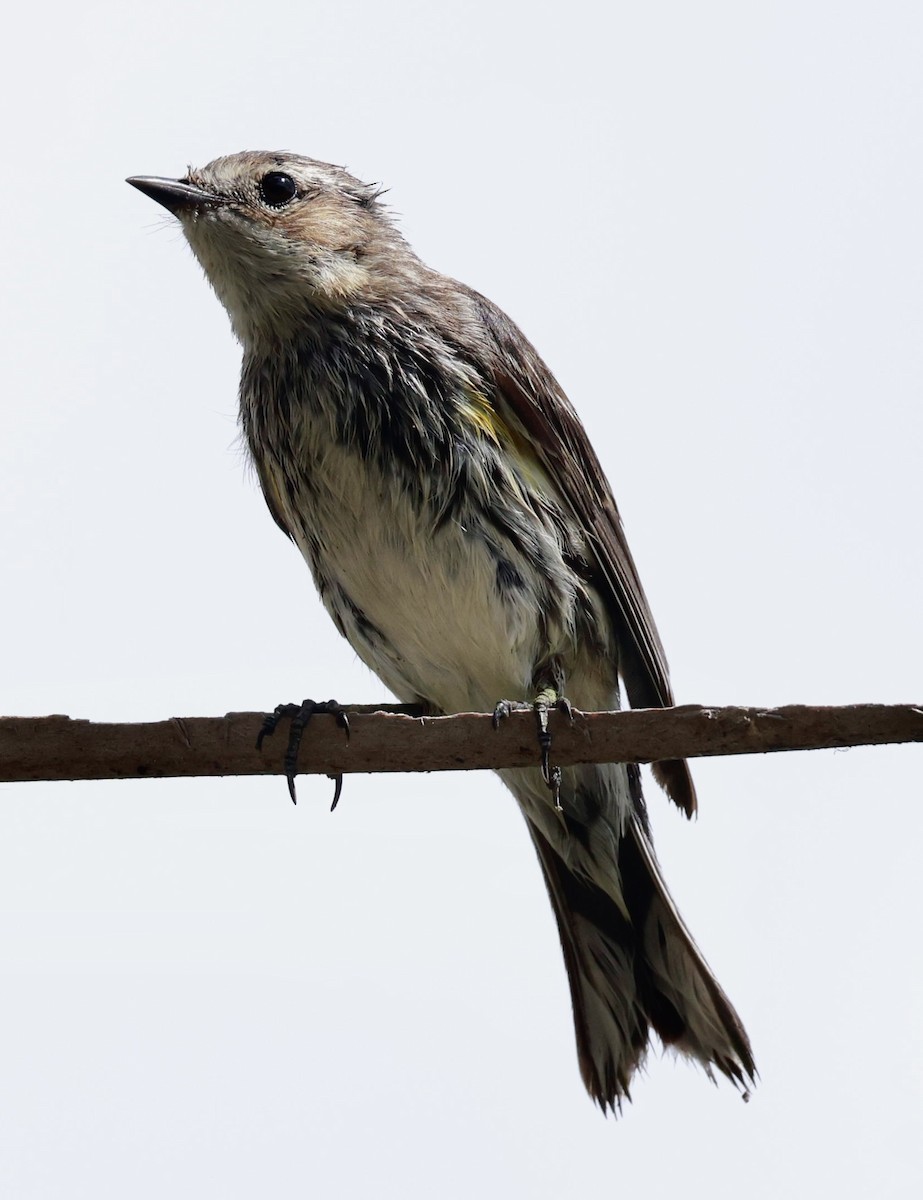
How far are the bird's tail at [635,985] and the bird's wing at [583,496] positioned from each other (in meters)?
0.44

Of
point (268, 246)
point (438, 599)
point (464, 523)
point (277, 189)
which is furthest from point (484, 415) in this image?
point (277, 189)

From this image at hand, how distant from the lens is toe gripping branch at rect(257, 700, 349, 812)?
13.3 ft

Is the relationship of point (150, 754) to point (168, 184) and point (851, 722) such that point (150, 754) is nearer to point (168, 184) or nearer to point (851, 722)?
point (851, 722)

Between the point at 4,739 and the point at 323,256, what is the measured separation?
111 inches

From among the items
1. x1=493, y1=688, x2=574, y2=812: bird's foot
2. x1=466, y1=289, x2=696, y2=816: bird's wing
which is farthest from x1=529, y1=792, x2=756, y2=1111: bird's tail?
x1=493, y1=688, x2=574, y2=812: bird's foot

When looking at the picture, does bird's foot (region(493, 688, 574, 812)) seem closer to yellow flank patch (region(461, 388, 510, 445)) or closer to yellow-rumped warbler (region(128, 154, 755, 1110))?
yellow-rumped warbler (region(128, 154, 755, 1110))

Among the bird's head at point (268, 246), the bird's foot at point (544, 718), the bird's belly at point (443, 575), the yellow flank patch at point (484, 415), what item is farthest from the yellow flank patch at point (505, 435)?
the bird's foot at point (544, 718)

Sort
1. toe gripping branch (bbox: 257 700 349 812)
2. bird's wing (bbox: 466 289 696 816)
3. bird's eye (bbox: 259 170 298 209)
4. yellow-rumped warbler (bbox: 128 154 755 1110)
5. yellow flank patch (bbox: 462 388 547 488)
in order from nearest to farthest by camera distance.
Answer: toe gripping branch (bbox: 257 700 349 812), yellow-rumped warbler (bbox: 128 154 755 1110), yellow flank patch (bbox: 462 388 547 488), bird's wing (bbox: 466 289 696 816), bird's eye (bbox: 259 170 298 209)

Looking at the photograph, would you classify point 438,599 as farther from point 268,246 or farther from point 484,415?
point 268,246

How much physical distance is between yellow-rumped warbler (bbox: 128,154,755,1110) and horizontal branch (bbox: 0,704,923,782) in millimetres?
1479

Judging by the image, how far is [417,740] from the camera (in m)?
3.82

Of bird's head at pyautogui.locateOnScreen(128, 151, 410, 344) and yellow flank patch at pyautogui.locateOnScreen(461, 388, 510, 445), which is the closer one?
yellow flank patch at pyautogui.locateOnScreen(461, 388, 510, 445)

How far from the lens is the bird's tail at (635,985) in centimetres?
518

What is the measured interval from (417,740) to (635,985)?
6.79 feet
